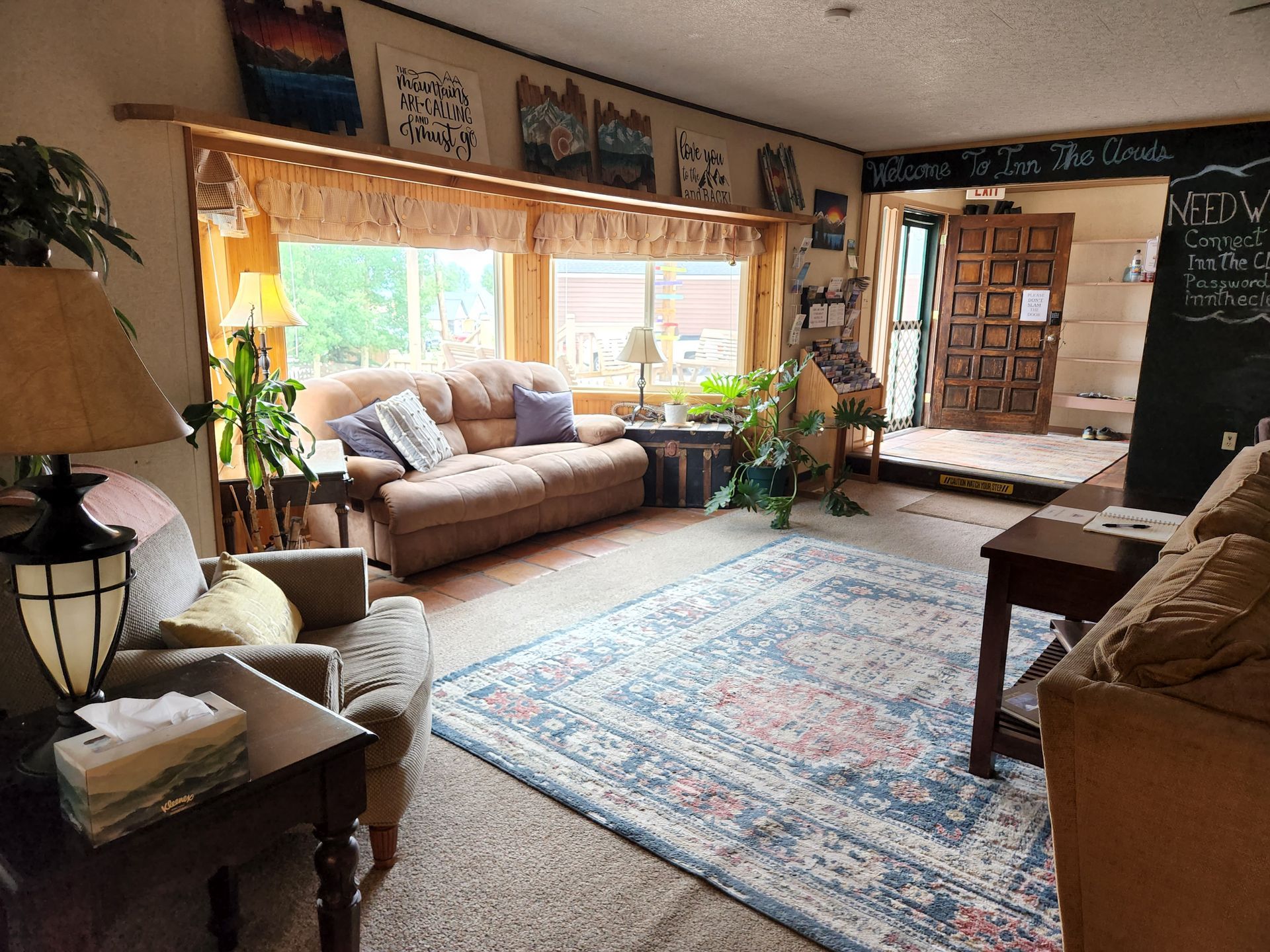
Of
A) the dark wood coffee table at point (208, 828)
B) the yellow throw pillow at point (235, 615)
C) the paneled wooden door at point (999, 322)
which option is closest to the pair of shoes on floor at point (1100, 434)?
the paneled wooden door at point (999, 322)

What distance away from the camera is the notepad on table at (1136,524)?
245 cm

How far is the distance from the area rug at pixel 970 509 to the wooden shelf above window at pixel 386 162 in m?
2.38

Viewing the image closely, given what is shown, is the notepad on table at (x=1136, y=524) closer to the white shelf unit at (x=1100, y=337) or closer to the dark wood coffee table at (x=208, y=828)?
the dark wood coffee table at (x=208, y=828)

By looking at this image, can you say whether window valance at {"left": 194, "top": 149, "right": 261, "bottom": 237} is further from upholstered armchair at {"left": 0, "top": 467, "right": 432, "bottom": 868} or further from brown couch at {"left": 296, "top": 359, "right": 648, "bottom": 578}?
upholstered armchair at {"left": 0, "top": 467, "right": 432, "bottom": 868}

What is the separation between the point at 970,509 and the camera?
5.71 metres

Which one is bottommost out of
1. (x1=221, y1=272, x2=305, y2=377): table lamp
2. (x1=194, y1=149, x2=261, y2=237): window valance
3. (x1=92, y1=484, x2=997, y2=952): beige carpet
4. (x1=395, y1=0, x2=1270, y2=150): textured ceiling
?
(x1=92, y1=484, x2=997, y2=952): beige carpet

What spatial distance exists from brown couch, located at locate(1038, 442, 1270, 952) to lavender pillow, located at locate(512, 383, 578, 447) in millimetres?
4067

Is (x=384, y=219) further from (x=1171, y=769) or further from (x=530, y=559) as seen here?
(x=1171, y=769)

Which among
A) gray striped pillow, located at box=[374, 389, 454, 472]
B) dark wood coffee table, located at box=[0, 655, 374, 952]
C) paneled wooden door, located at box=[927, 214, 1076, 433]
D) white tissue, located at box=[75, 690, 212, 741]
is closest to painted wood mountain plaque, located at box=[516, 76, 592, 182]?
gray striped pillow, located at box=[374, 389, 454, 472]

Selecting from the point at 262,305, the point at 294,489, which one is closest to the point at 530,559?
the point at 294,489

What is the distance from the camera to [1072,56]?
3.82 meters

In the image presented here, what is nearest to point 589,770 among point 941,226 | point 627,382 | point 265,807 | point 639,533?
point 265,807

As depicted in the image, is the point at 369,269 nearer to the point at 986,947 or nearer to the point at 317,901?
the point at 317,901

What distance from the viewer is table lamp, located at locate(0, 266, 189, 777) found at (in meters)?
1.27
